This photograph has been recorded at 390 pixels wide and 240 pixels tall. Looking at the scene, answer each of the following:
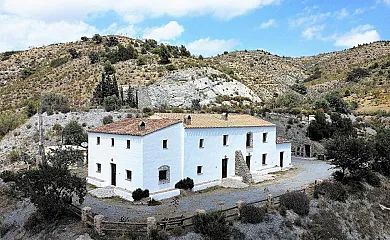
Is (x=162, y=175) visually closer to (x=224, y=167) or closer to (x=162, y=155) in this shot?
(x=162, y=155)

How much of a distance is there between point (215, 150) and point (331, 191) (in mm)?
9464

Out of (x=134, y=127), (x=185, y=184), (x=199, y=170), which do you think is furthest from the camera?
(x=199, y=170)

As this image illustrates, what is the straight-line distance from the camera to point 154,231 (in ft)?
60.8

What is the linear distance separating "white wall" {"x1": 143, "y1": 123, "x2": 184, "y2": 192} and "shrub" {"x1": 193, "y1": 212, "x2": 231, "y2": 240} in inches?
A: 257

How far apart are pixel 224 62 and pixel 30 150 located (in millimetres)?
61398

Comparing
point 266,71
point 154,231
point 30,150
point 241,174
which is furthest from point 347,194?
point 266,71

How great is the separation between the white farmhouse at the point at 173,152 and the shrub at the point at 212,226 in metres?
6.38

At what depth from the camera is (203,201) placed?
25.4 m

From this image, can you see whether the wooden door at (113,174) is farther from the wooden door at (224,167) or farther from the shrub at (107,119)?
the shrub at (107,119)

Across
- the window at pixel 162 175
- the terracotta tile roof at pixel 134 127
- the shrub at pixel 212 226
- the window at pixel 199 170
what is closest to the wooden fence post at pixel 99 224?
the shrub at pixel 212 226

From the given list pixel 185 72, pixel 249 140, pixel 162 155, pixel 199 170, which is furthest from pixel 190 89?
pixel 162 155

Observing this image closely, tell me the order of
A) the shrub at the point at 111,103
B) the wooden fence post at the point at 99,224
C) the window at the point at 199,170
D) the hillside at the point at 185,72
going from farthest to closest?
the hillside at the point at 185,72 → the shrub at the point at 111,103 → the window at the point at 199,170 → the wooden fence post at the point at 99,224

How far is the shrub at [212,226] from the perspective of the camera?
19.1 meters

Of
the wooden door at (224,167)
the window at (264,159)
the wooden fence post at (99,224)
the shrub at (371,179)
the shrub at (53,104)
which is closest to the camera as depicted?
the wooden fence post at (99,224)
